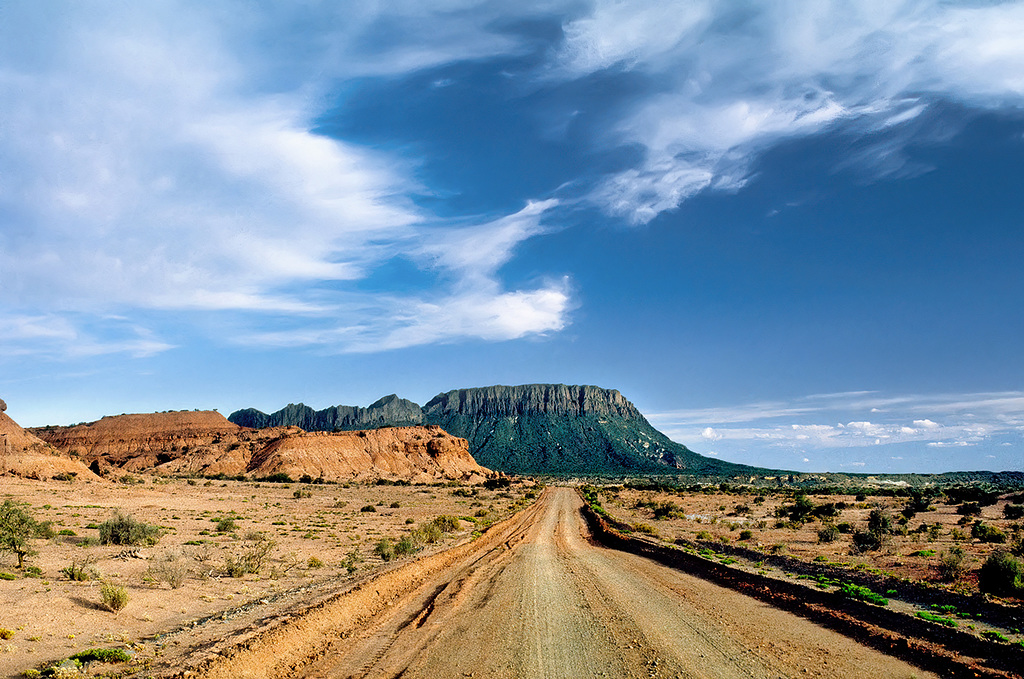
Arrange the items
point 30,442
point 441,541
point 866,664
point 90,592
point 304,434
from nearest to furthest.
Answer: point 866,664 < point 90,592 < point 441,541 < point 30,442 < point 304,434

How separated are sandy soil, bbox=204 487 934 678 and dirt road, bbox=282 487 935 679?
3 cm

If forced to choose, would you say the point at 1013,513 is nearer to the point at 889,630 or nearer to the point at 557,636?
the point at 889,630

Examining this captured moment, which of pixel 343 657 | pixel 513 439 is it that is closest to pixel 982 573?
pixel 343 657

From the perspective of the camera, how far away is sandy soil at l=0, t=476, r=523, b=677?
10.3 m

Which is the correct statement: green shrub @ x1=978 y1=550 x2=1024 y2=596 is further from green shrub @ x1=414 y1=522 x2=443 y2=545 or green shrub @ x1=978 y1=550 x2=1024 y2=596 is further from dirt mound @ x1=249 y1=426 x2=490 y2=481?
dirt mound @ x1=249 y1=426 x2=490 y2=481

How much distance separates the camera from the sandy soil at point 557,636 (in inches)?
360

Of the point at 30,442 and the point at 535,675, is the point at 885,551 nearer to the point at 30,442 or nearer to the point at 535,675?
the point at 535,675

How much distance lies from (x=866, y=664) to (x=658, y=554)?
1459cm

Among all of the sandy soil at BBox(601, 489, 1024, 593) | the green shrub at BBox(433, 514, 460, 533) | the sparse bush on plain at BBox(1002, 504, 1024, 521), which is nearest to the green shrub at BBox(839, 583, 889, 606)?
the sandy soil at BBox(601, 489, 1024, 593)

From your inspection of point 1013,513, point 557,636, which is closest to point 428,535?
point 557,636

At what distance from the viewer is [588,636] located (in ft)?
36.0

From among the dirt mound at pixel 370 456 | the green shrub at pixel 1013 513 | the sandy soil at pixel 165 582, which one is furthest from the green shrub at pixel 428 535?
the dirt mound at pixel 370 456

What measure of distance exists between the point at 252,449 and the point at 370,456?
23374mm

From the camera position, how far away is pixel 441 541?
2692 cm
